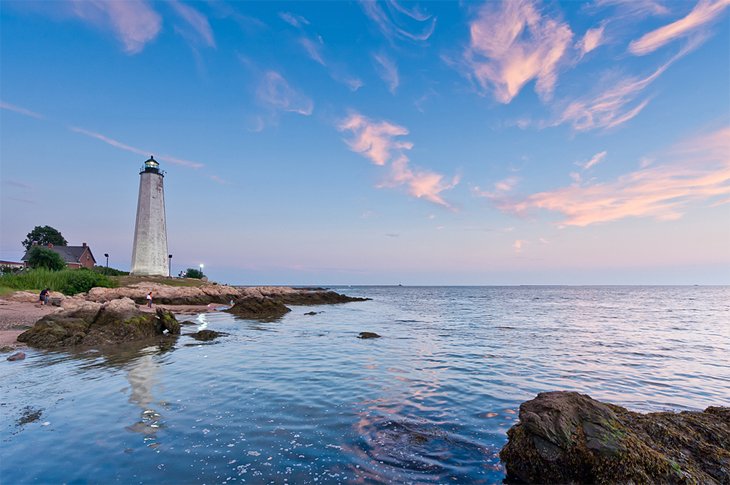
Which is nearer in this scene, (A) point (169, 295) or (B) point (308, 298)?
(A) point (169, 295)

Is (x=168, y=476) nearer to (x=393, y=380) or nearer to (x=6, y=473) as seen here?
(x=6, y=473)

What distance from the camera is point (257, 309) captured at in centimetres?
3819

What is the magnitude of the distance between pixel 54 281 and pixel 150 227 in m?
19.8

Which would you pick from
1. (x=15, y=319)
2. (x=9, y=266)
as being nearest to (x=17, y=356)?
(x=15, y=319)

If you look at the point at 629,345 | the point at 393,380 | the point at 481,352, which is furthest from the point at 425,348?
the point at 629,345

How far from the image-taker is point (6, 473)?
605 cm

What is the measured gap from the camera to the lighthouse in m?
59.4

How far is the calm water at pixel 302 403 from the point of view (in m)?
6.41

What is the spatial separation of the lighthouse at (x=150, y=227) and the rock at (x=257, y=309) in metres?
30.4

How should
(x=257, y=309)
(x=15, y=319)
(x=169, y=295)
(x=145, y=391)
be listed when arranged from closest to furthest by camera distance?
(x=145, y=391) → (x=15, y=319) → (x=257, y=309) → (x=169, y=295)

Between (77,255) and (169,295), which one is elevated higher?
(77,255)

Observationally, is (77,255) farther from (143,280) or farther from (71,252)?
(143,280)

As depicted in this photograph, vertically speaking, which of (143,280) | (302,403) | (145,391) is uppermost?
(143,280)

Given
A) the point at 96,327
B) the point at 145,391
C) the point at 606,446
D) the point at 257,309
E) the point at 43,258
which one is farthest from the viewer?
the point at 43,258
